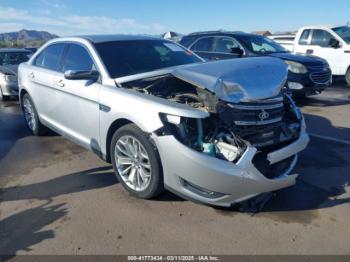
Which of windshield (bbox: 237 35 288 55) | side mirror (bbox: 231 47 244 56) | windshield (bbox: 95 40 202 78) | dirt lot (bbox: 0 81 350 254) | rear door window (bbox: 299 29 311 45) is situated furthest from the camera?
rear door window (bbox: 299 29 311 45)

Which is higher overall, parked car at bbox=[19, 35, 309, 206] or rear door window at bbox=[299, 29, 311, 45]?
rear door window at bbox=[299, 29, 311, 45]

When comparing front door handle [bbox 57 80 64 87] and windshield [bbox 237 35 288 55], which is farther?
windshield [bbox 237 35 288 55]

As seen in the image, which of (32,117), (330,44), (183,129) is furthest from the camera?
(330,44)

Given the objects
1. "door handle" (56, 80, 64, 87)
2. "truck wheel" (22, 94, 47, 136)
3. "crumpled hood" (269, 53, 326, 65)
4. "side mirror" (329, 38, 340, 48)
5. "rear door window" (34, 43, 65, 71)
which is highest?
"side mirror" (329, 38, 340, 48)

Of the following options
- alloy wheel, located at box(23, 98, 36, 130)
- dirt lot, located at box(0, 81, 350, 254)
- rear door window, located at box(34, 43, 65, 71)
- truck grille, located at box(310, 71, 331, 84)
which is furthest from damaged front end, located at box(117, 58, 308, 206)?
truck grille, located at box(310, 71, 331, 84)

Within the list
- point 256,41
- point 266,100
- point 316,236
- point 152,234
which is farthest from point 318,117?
point 152,234

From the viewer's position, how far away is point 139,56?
502 centimetres

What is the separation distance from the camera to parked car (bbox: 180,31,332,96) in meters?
8.91

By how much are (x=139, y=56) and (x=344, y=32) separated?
9.77 m

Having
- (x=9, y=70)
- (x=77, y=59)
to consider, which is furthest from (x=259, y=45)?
(x=9, y=70)

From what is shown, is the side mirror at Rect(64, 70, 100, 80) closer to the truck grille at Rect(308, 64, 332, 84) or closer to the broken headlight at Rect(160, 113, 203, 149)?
the broken headlight at Rect(160, 113, 203, 149)

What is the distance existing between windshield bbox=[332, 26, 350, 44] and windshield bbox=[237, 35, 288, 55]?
325 cm

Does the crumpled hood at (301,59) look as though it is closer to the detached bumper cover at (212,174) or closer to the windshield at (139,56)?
the windshield at (139,56)

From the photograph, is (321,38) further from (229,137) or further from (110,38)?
(229,137)
